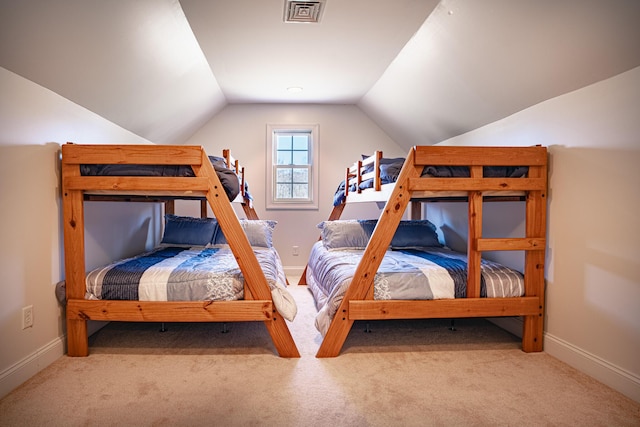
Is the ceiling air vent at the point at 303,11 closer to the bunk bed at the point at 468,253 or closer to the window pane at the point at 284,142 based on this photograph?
the bunk bed at the point at 468,253

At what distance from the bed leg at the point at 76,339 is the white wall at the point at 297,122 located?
244cm

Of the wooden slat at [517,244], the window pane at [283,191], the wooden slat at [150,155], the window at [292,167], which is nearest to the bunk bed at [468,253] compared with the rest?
the wooden slat at [517,244]

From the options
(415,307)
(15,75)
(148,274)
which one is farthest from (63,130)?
(415,307)

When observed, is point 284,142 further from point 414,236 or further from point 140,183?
point 140,183

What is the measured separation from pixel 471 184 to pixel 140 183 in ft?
6.36

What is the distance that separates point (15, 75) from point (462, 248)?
3.44 metres

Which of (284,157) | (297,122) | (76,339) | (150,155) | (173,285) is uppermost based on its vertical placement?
(297,122)

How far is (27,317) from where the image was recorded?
5.94 ft

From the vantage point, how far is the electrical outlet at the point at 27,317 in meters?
1.79

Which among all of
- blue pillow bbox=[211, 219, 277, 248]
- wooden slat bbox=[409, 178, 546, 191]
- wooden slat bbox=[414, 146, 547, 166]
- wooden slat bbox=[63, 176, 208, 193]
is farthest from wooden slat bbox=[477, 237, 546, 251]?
blue pillow bbox=[211, 219, 277, 248]

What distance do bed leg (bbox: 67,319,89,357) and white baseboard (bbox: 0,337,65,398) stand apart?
6 cm

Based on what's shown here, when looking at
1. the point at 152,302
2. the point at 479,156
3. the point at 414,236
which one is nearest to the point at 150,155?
the point at 152,302

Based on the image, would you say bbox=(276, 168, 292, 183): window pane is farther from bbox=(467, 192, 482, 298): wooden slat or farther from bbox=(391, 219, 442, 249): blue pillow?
bbox=(467, 192, 482, 298): wooden slat

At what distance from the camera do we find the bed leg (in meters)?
2.01
